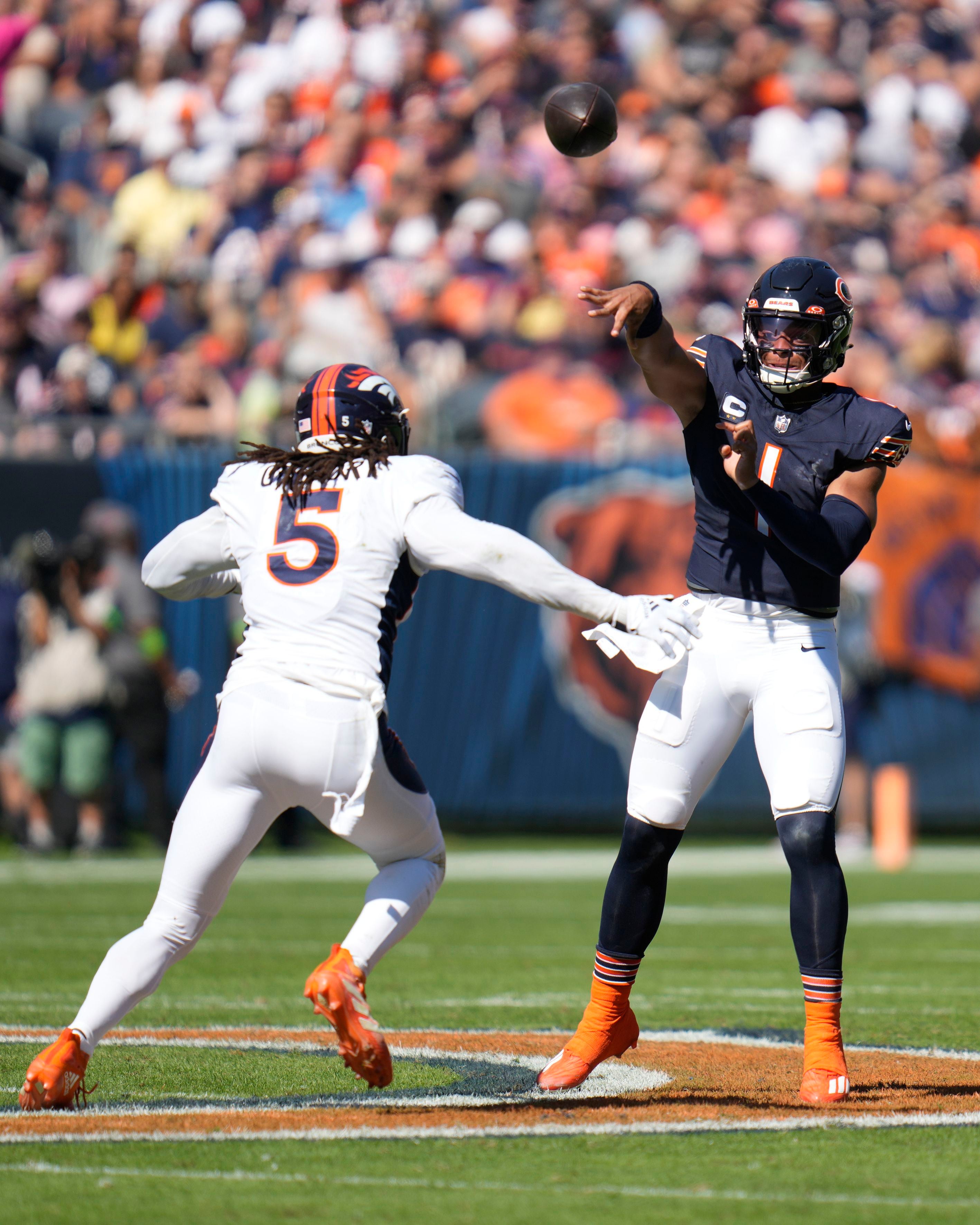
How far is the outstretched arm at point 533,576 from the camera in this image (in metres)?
4.26

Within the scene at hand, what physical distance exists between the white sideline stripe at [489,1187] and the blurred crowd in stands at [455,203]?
9.50m

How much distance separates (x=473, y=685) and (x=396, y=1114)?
30.0 feet

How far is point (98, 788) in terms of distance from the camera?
40.6ft

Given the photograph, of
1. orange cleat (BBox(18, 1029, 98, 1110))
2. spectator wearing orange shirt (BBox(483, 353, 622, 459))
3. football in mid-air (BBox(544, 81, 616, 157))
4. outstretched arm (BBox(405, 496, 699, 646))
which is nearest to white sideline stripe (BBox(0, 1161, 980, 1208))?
orange cleat (BBox(18, 1029, 98, 1110))

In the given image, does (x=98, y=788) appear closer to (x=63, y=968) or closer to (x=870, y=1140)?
(x=63, y=968)

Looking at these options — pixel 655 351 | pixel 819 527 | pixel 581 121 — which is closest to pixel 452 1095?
pixel 819 527

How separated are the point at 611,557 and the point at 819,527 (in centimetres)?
889

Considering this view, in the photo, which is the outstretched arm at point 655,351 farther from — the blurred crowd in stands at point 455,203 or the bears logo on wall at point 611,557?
the bears logo on wall at point 611,557

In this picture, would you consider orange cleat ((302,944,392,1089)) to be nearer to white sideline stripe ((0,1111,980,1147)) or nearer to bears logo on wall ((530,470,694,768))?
white sideline stripe ((0,1111,980,1147))

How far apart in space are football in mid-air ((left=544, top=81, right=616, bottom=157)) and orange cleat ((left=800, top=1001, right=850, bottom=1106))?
2.74 metres

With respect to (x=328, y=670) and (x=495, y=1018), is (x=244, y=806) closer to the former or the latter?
(x=328, y=670)

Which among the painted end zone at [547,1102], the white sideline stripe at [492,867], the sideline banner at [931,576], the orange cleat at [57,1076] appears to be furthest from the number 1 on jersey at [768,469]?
the sideline banner at [931,576]

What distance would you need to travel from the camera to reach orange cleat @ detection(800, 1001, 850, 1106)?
448 centimetres

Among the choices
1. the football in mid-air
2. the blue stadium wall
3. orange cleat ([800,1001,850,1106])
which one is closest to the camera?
orange cleat ([800,1001,850,1106])
